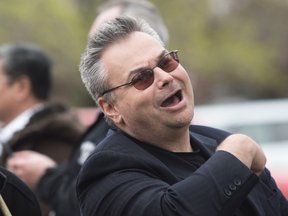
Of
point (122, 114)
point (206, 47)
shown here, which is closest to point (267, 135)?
point (122, 114)

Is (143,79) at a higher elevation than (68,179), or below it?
higher

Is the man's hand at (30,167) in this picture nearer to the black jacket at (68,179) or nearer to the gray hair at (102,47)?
the black jacket at (68,179)

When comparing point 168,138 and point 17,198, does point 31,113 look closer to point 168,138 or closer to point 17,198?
point 17,198

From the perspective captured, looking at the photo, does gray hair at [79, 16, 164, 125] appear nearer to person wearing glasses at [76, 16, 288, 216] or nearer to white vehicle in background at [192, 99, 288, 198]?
person wearing glasses at [76, 16, 288, 216]

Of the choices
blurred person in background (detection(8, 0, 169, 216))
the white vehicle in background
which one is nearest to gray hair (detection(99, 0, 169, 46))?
blurred person in background (detection(8, 0, 169, 216))

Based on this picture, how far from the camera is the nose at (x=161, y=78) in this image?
5.80ft

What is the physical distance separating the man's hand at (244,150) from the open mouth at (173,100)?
31cm

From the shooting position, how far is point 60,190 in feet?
8.83

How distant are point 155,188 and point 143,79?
1.69ft

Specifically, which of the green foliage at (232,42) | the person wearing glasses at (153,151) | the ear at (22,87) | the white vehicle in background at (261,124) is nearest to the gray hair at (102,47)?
the person wearing glasses at (153,151)

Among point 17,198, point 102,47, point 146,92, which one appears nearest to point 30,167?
point 17,198

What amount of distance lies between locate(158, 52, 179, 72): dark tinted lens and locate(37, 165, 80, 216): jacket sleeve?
1177 millimetres

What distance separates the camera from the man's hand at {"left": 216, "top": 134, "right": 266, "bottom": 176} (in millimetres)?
1604

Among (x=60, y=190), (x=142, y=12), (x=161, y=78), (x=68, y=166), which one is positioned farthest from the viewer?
(x=142, y=12)
